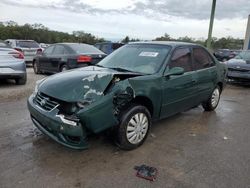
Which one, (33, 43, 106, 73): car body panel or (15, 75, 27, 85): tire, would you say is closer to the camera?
(15, 75, 27, 85): tire

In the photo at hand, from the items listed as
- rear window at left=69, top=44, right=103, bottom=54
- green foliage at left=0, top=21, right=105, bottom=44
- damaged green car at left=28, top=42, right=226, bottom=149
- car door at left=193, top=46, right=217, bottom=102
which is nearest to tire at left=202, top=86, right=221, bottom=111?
car door at left=193, top=46, right=217, bottom=102

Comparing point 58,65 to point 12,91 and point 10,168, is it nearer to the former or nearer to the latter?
point 12,91

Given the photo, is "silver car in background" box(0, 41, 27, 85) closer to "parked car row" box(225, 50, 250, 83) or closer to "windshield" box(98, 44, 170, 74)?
"windshield" box(98, 44, 170, 74)

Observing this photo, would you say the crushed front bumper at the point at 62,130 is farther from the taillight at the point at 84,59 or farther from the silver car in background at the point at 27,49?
the silver car in background at the point at 27,49

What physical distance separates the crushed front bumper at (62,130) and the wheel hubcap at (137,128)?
0.70m

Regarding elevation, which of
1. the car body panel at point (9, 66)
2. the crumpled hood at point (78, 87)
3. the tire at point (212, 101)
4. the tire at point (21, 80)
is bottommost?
the tire at point (21, 80)

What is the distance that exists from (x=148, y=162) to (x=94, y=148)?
0.88 meters

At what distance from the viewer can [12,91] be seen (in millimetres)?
8102

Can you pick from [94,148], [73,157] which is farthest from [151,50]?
[73,157]

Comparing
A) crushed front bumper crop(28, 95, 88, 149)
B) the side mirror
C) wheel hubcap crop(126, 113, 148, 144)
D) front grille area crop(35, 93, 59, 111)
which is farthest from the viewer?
the side mirror

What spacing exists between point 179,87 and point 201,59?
1304 mm

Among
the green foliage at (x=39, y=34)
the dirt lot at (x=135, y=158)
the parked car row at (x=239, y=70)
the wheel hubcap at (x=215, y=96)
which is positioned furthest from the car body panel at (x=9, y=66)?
the green foliage at (x=39, y=34)

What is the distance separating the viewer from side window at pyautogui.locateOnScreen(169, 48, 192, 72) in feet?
15.9

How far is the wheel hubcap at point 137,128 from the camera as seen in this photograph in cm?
398
